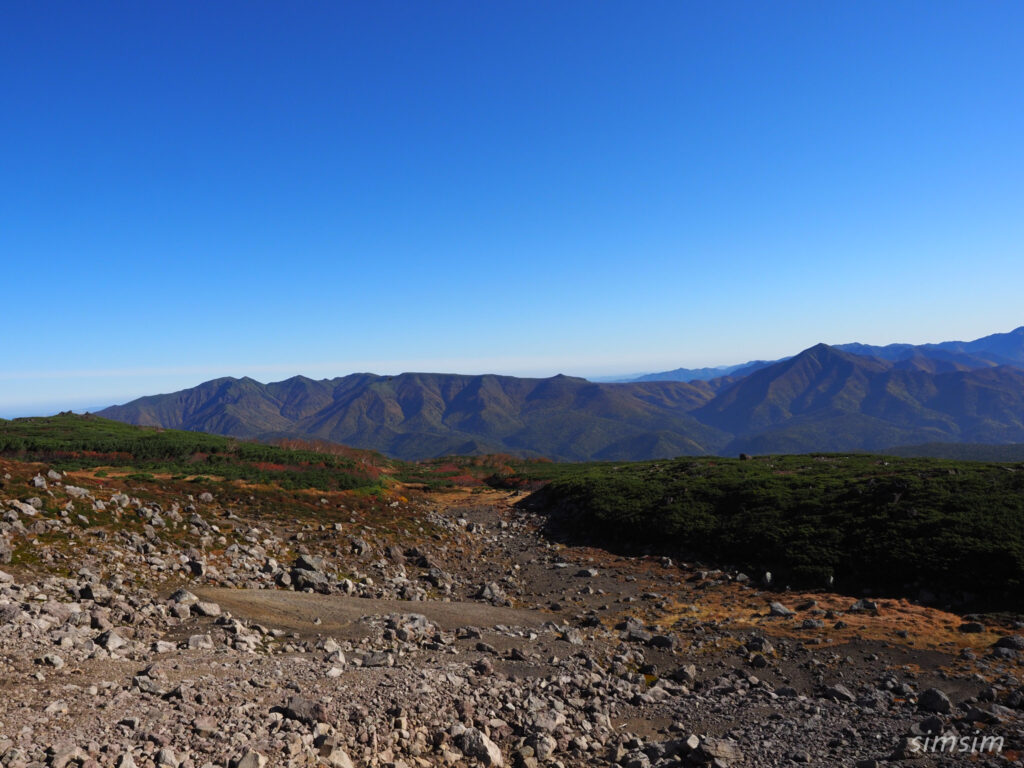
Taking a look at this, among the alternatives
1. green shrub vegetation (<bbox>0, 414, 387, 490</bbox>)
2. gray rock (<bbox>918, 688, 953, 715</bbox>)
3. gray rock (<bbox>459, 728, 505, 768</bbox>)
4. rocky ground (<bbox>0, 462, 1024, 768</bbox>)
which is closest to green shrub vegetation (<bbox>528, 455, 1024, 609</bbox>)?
rocky ground (<bbox>0, 462, 1024, 768</bbox>)

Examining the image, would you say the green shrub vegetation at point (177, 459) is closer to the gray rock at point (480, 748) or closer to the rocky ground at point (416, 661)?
the rocky ground at point (416, 661)

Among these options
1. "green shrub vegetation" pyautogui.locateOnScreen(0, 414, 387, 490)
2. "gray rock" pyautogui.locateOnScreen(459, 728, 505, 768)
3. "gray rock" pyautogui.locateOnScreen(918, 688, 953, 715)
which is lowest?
"gray rock" pyautogui.locateOnScreen(918, 688, 953, 715)

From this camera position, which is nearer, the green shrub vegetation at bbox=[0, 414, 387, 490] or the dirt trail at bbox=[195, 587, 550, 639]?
the dirt trail at bbox=[195, 587, 550, 639]

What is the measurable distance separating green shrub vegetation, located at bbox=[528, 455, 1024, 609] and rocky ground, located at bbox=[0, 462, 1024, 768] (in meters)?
2.34

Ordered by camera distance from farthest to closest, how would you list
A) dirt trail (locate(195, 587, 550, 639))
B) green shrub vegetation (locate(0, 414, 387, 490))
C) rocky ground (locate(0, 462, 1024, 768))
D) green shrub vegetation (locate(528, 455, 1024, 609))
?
green shrub vegetation (locate(0, 414, 387, 490)) → green shrub vegetation (locate(528, 455, 1024, 609)) → dirt trail (locate(195, 587, 550, 639)) → rocky ground (locate(0, 462, 1024, 768))

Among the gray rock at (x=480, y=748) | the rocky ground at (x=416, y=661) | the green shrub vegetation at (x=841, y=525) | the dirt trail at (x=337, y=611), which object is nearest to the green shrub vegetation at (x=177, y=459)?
the rocky ground at (x=416, y=661)

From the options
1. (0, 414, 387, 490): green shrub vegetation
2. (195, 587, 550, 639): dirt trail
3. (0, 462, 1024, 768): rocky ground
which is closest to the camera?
(0, 462, 1024, 768): rocky ground

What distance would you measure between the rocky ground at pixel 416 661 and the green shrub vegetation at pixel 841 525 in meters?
2.34

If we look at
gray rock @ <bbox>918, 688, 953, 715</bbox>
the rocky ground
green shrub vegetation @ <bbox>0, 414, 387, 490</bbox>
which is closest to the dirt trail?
the rocky ground

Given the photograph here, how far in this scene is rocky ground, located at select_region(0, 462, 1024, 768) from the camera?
8.13m

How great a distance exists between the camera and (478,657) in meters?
13.0

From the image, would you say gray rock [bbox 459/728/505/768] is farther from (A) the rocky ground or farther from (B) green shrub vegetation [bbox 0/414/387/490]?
(B) green shrub vegetation [bbox 0/414/387/490]

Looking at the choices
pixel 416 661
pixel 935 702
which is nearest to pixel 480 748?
pixel 416 661

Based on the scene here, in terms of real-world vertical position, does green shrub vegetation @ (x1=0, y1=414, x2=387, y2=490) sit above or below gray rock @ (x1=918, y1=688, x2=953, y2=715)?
above
